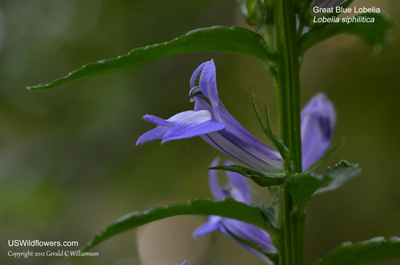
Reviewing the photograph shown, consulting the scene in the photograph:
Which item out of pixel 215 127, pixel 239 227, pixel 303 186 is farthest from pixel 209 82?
pixel 239 227

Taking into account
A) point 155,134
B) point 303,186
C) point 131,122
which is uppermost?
point 131,122

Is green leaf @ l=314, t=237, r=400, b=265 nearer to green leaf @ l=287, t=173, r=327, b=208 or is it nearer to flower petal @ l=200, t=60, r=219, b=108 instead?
green leaf @ l=287, t=173, r=327, b=208

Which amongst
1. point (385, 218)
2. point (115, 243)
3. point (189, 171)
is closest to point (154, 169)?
point (189, 171)

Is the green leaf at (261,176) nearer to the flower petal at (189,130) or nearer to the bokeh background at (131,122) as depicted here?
the flower petal at (189,130)

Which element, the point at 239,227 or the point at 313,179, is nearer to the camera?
the point at 313,179

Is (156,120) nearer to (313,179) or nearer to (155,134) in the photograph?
(155,134)

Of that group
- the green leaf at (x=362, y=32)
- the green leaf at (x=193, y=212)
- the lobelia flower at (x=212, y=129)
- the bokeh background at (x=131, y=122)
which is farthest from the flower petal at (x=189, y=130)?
the bokeh background at (x=131, y=122)

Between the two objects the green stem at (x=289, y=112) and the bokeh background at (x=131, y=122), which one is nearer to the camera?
the green stem at (x=289, y=112)
